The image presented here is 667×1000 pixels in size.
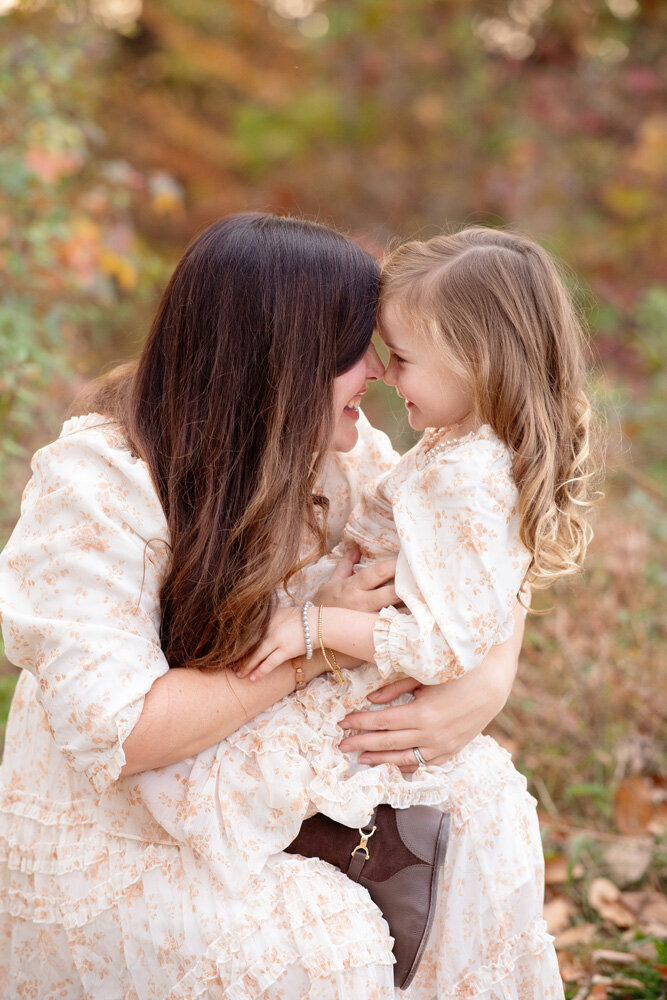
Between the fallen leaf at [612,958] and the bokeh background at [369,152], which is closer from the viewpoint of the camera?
the fallen leaf at [612,958]

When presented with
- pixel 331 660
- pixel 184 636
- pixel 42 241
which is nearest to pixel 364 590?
pixel 331 660

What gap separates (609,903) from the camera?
2793 millimetres

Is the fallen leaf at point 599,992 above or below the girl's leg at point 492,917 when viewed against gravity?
below

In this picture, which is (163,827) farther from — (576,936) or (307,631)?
(576,936)

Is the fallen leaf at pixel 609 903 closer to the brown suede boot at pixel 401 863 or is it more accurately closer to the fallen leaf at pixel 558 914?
the fallen leaf at pixel 558 914

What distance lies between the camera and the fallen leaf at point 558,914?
9.00 ft

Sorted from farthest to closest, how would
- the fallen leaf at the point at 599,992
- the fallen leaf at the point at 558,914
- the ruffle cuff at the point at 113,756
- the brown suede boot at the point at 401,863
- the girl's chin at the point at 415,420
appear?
the fallen leaf at the point at 558,914 → the fallen leaf at the point at 599,992 → the girl's chin at the point at 415,420 → the brown suede boot at the point at 401,863 → the ruffle cuff at the point at 113,756

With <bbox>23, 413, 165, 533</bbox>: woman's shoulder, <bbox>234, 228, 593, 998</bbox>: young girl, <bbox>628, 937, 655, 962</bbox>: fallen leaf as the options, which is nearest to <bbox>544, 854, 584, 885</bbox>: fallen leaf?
<bbox>628, 937, 655, 962</bbox>: fallen leaf

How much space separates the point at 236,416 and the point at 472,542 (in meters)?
0.53

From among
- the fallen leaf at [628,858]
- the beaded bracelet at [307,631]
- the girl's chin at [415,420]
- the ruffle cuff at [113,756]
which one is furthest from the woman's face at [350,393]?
the fallen leaf at [628,858]

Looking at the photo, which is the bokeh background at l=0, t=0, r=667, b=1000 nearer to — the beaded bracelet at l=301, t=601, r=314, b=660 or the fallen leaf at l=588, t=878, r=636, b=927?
the fallen leaf at l=588, t=878, r=636, b=927

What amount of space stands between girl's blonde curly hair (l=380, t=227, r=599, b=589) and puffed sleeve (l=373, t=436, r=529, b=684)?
66mm

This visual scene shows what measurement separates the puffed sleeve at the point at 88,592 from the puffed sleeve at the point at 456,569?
468 mm

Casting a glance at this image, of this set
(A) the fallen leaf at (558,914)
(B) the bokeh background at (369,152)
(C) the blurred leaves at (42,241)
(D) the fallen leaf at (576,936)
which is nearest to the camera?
(D) the fallen leaf at (576,936)
